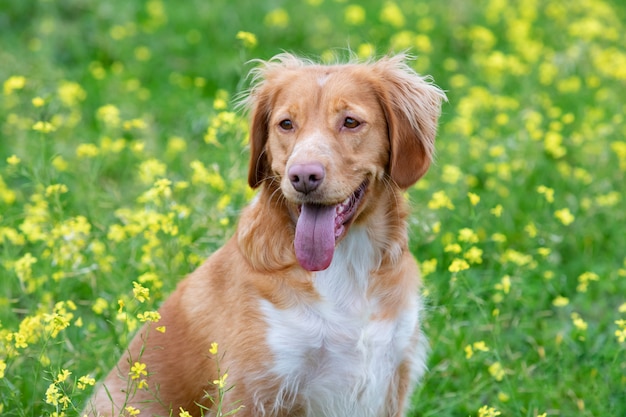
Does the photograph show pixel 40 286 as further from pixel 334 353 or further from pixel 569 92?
pixel 569 92

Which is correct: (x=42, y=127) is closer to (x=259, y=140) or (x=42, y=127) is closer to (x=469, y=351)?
(x=259, y=140)

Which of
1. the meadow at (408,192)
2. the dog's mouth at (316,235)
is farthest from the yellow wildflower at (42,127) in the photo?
the dog's mouth at (316,235)

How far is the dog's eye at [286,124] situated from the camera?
3.77m

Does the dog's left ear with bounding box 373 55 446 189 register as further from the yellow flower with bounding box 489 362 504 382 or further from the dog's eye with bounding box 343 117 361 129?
the yellow flower with bounding box 489 362 504 382

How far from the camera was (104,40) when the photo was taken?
848 centimetres

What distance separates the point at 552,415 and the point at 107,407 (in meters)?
1.96

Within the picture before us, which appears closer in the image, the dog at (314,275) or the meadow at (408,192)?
the dog at (314,275)

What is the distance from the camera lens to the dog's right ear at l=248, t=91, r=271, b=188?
393cm

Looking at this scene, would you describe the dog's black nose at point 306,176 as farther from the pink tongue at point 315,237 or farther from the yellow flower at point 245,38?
the yellow flower at point 245,38

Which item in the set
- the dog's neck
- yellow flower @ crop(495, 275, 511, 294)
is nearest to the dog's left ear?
the dog's neck

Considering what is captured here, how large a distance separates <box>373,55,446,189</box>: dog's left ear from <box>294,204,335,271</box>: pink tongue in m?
0.34

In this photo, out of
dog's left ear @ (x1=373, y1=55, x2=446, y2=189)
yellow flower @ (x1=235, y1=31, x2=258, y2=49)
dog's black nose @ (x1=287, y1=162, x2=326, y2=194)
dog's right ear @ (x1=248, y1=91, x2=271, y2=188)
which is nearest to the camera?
dog's black nose @ (x1=287, y1=162, x2=326, y2=194)

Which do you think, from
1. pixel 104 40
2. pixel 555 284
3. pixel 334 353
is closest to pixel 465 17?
pixel 104 40

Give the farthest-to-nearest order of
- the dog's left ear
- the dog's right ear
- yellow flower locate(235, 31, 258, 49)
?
1. yellow flower locate(235, 31, 258, 49)
2. the dog's right ear
3. the dog's left ear
